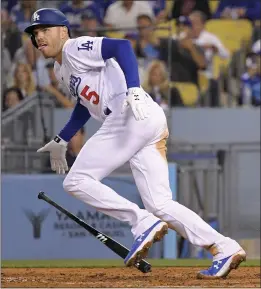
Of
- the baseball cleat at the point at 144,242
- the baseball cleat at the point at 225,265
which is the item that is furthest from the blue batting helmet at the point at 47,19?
the baseball cleat at the point at 225,265

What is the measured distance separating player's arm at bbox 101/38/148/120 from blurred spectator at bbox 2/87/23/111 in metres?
5.42

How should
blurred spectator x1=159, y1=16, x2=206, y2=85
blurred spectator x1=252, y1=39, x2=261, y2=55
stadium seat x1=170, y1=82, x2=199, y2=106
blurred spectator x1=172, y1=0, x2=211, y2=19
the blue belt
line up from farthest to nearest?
1. blurred spectator x1=172, y1=0, x2=211, y2=19
2. blurred spectator x1=252, y1=39, x2=261, y2=55
3. blurred spectator x1=159, y1=16, x2=206, y2=85
4. stadium seat x1=170, y1=82, x2=199, y2=106
5. the blue belt

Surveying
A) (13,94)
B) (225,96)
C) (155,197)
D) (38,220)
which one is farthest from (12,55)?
(155,197)

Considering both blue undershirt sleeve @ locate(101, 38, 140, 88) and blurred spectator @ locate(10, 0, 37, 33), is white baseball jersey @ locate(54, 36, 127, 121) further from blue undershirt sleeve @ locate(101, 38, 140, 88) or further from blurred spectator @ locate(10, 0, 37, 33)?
blurred spectator @ locate(10, 0, 37, 33)

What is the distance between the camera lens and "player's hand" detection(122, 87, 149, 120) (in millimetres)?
5695

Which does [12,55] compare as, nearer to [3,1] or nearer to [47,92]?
[47,92]

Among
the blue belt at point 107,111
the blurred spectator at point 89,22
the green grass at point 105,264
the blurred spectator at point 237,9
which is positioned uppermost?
the blurred spectator at point 237,9

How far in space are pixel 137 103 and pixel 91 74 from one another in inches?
23.1

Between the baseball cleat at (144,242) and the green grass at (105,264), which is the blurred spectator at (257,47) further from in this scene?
the baseball cleat at (144,242)

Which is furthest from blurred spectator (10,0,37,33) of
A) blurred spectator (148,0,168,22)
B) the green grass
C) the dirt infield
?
the dirt infield

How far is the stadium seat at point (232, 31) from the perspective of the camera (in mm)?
13180

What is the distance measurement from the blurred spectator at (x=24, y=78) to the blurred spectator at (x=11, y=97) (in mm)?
82

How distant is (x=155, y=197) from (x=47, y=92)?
5.69m

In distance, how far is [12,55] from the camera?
11.5 m
